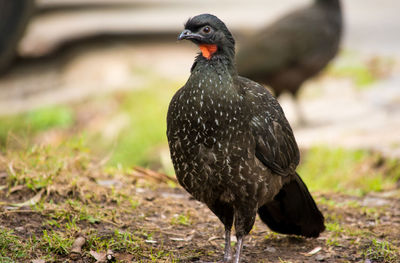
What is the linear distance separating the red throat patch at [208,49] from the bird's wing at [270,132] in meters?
0.29

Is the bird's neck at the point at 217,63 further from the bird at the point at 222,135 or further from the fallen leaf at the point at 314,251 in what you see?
the fallen leaf at the point at 314,251

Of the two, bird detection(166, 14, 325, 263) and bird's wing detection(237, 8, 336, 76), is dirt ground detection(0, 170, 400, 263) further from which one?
bird's wing detection(237, 8, 336, 76)

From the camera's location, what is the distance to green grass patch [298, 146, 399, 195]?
240 inches

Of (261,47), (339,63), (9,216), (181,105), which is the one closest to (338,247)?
(181,105)

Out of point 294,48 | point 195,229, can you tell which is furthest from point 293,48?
point 195,229

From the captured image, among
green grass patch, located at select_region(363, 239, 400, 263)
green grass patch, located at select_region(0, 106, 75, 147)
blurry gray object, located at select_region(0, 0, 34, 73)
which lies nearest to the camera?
green grass patch, located at select_region(363, 239, 400, 263)

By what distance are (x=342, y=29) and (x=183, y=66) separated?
396cm

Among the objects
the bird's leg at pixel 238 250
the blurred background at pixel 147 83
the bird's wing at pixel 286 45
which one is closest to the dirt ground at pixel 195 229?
the bird's leg at pixel 238 250

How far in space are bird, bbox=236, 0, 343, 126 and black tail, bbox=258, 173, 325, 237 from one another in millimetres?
4159

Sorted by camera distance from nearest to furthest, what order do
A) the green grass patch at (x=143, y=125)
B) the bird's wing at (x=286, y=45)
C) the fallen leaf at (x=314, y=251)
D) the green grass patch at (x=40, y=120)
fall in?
the fallen leaf at (x=314, y=251) → the bird's wing at (x=286, y=45) → the green grass patch at (x=143, y=125) → the green grass patch at (x=40, y=120)

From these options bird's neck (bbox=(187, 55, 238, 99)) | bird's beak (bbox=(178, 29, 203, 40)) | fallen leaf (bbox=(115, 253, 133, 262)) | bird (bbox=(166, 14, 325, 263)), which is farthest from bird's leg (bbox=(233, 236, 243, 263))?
bird's beak (bbox=(178, 29, 203, 40))

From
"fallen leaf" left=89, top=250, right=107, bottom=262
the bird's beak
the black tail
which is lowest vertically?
"fallen leaf" left=89, top=250, right=107, bottom=262

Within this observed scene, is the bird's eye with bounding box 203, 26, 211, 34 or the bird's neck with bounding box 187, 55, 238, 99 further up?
the bird's eye with bounding box 203, 26, 211, 34

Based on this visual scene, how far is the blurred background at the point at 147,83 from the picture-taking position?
761 centimetres
